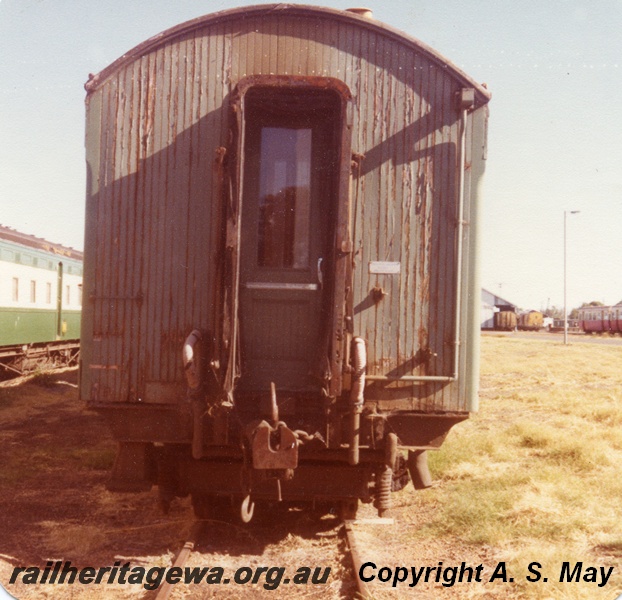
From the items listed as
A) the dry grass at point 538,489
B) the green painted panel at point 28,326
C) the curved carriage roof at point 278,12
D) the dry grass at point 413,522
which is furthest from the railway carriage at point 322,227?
the green painted panel at point 28,326

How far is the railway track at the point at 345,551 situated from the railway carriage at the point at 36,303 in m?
9.95

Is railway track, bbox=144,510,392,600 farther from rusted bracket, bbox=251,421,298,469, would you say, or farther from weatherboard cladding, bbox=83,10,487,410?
weatherboard cladding, bbox=83,10,487,410

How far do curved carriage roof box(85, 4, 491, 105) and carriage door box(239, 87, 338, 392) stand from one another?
65 centimetres

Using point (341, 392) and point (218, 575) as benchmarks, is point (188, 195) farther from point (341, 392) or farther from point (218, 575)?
point (218, 575)

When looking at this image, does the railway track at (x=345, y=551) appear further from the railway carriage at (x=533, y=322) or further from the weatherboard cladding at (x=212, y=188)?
the railway carriage at (x=533, y=322)

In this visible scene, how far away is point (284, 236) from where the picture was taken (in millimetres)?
4770

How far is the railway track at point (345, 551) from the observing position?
4059mm

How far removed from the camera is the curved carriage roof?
15.0ft

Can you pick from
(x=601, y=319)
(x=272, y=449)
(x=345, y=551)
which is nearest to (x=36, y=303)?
(x=345, y=551)

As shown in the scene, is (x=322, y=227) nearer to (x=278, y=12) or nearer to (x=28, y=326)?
(x=278, y=12)

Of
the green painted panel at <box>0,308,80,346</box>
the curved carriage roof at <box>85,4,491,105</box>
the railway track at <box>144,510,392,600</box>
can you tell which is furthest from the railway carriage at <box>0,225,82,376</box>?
the railway track at <box>144,510,392,600</box>

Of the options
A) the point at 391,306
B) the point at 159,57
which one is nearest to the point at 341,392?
the point at 391,306

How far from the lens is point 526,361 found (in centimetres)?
2325

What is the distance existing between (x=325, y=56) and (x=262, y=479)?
3.02 meters
